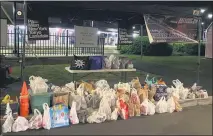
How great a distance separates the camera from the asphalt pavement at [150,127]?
411 centimetres

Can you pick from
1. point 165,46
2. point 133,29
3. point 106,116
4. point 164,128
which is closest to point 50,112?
point 106,116

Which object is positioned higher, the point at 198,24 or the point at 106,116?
the point at 198,24

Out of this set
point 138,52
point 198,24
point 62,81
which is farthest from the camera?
point 138,52

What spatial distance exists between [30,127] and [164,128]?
6.46 feet

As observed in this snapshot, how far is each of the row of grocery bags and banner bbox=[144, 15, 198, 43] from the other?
3.24 ft

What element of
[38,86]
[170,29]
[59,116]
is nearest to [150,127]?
[59,116]

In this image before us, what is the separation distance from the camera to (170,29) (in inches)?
234

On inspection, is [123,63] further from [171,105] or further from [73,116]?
[73,116]

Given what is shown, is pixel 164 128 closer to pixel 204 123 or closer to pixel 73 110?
pixel 204 123

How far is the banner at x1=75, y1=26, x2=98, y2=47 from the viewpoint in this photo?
6471 millimetres

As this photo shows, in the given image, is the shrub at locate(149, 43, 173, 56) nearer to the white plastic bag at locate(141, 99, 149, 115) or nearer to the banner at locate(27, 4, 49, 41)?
the banner at locate(27, 4, 49, 41)

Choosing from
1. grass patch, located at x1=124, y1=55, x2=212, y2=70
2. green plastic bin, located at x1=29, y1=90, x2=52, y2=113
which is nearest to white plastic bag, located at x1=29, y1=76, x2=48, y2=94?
green plastic bin, located at x1=29, y1=90, x2=52, y2=113

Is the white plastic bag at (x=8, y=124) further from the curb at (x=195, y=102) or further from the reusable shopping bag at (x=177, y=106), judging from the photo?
the curb at (x=195, y=102)

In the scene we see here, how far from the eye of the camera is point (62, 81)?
8062 millimetres
